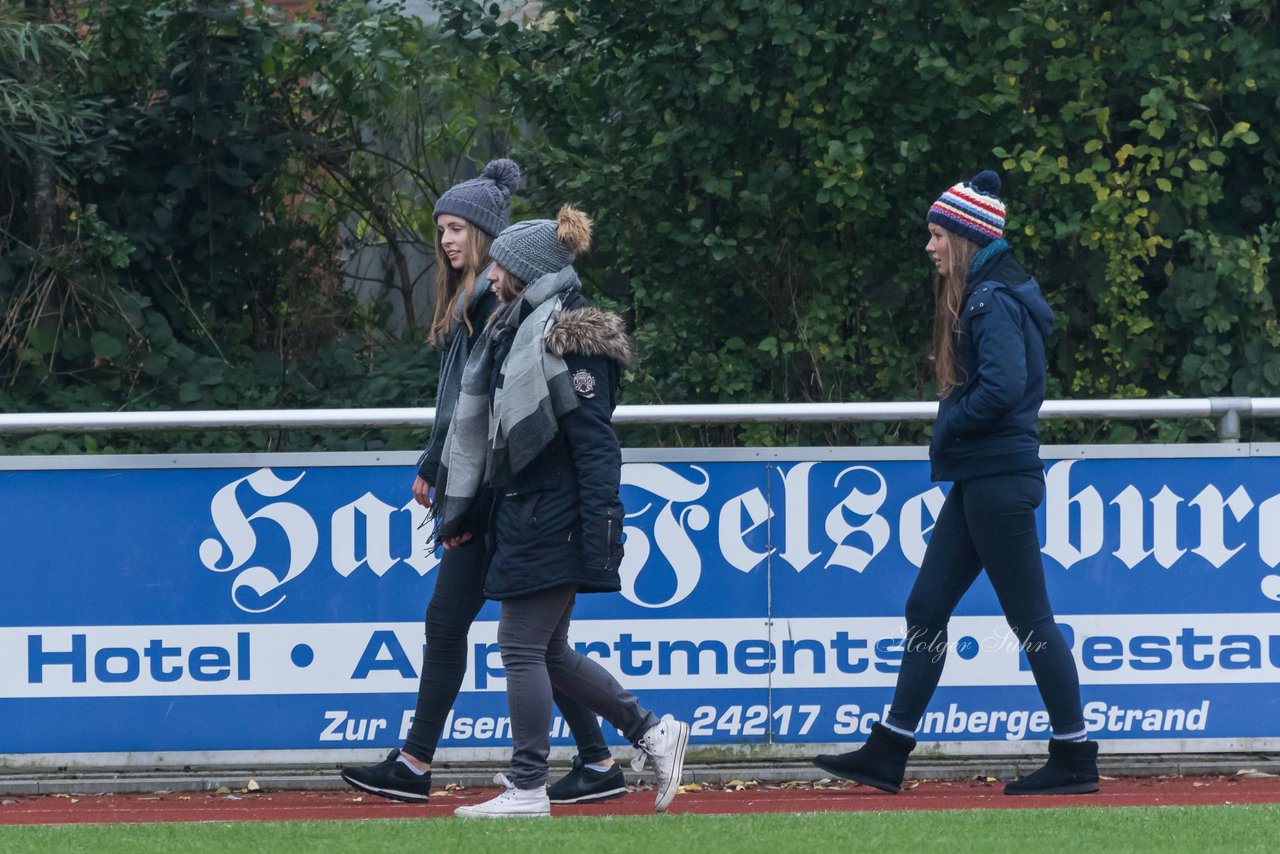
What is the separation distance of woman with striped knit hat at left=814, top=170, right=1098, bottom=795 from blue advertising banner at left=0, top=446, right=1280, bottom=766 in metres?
0.57

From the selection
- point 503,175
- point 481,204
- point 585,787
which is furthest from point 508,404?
point 585,787

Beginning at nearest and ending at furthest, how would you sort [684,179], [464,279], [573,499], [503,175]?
[573,499] < [464,279] < [503,175] < [684,179]

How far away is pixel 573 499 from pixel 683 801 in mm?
1415

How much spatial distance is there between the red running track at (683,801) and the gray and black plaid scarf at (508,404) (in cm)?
109

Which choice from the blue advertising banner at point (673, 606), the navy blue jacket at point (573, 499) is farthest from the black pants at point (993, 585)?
the navy blue jacket at point (573, 499)

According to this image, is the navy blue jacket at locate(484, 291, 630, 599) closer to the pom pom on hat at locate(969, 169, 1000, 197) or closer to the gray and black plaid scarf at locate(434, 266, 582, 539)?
the gray and black plaid scarf at locate(434, 266, 582, 539)

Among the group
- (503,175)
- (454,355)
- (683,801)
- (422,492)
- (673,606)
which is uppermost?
(503,175)

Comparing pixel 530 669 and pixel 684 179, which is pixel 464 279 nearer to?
pixel 530 669

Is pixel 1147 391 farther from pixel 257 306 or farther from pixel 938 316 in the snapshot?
pixel 257 306

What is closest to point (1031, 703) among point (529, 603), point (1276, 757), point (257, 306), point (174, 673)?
point (1276, 757)

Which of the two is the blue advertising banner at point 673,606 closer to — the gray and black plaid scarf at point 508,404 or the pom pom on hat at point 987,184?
the gray and black plaid scarf at point 508,404

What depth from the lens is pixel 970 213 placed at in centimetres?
570

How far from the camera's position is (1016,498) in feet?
18.5

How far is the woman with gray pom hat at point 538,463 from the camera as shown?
5.17 m
